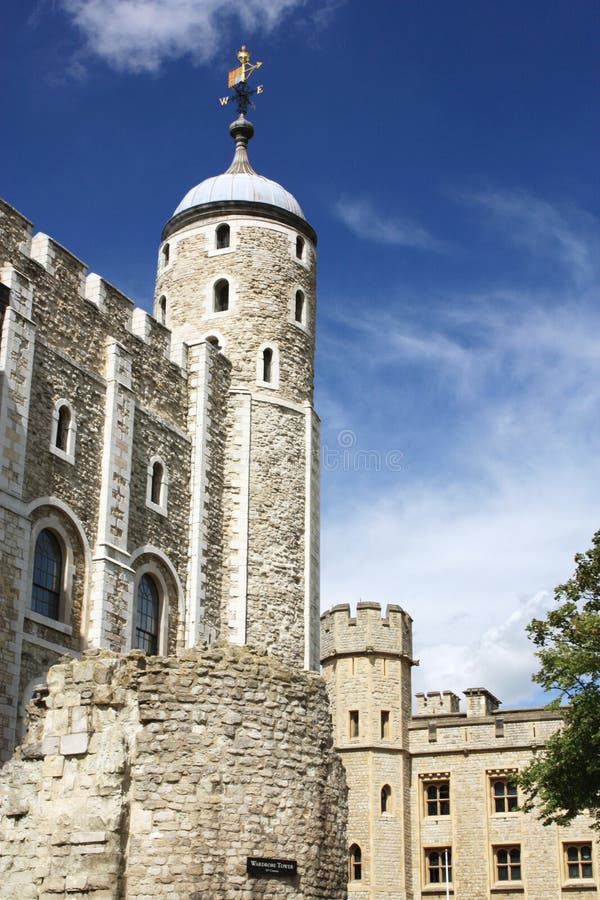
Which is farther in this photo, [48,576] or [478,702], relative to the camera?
[478,702]

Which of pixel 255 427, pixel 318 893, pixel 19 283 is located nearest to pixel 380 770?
pixel 255 427

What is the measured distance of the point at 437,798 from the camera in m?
41.3

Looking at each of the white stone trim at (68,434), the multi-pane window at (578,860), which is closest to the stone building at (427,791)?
the multi-pane window at (578,860)

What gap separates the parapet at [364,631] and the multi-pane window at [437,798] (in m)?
4.25

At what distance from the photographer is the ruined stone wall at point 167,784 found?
12.6 metres

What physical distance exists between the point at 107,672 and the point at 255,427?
18052 mm

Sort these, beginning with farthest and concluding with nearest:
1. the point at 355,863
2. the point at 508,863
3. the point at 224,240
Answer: the point at 508,863 < the point at 355,863 < the point at 224,240

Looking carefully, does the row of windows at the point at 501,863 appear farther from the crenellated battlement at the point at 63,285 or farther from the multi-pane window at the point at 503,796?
the crenellated battlement at the point at 63,285

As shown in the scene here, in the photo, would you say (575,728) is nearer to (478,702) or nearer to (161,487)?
(161,487)

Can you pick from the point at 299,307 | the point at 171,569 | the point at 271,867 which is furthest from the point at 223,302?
the point at 271,867

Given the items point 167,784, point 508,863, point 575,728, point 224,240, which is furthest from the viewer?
point 508,863

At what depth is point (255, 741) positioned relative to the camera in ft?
43.7

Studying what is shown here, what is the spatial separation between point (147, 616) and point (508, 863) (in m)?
18.3

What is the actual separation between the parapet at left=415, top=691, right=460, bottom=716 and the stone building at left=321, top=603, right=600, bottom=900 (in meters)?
4.13
